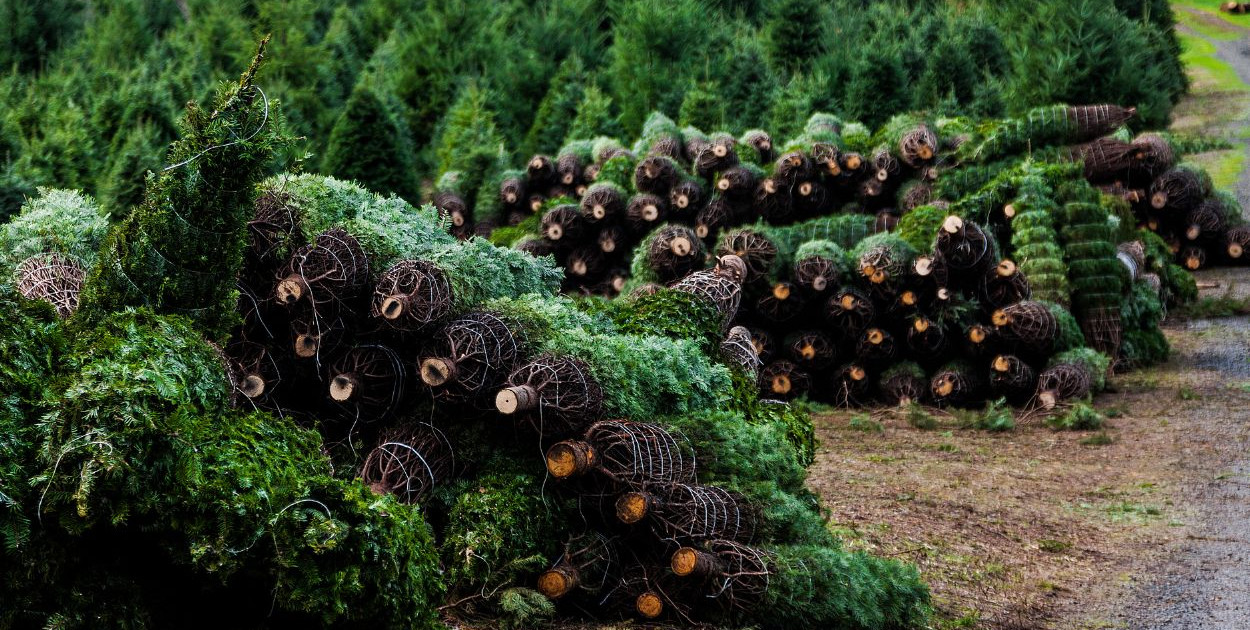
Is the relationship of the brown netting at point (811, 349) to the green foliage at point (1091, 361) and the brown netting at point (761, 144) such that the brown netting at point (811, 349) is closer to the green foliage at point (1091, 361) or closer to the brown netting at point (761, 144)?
the green foliage at point (1091, 361)

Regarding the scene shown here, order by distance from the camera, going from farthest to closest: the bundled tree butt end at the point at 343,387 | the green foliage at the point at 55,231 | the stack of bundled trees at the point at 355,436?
the green foliage at the point at 55,231 → the bundled tree butt end at the point at 343,387 → the stack of bundled trees at the point at 355,436

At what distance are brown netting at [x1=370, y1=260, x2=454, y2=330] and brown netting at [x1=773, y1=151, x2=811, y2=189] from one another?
11.0 meters

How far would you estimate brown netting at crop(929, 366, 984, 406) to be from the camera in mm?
14281

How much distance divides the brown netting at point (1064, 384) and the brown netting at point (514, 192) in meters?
9.92

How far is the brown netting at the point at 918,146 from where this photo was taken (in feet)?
57.6

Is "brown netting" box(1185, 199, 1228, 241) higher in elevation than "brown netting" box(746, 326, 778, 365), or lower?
higher

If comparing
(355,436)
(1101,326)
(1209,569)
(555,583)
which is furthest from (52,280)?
(1101,326)

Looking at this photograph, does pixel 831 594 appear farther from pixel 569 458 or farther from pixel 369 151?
pixel 369 151

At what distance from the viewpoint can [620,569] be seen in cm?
647

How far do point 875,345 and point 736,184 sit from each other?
12.8 feet

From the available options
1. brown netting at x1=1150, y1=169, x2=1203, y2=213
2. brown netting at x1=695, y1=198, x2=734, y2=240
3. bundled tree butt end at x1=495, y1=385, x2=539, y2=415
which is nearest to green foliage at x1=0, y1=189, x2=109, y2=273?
bundled tree butt end at x1=495, y1=385, x2=539, y2=415

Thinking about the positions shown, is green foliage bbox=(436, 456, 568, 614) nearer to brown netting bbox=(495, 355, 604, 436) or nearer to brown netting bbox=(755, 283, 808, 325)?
brown netting bbox=(495, 355, 604, 436)

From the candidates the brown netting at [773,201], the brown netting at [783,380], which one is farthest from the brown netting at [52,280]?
the brown netting at [773,201]

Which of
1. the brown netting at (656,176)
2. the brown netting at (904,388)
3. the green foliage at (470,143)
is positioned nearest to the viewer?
the brown netting at (904,388)
